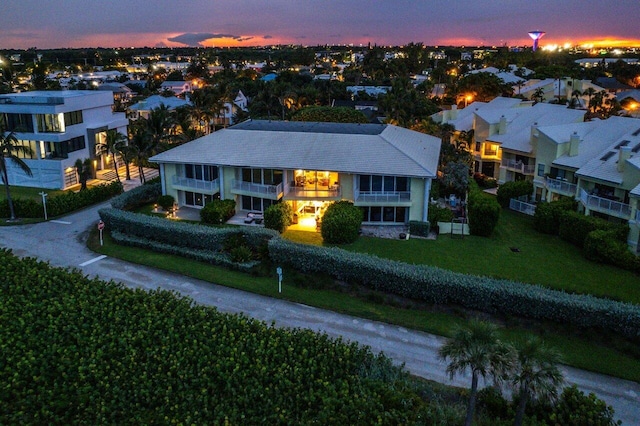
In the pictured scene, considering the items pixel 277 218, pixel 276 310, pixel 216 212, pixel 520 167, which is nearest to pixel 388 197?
pixel 277 218

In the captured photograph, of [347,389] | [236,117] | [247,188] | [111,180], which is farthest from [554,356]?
[236,117]

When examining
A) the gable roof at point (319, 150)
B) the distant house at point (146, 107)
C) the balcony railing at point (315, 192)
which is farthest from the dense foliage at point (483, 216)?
the distant house at point (146, 107)

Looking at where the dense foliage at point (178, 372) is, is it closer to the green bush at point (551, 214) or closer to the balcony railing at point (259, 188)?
the balcony railing at point (259, 188)

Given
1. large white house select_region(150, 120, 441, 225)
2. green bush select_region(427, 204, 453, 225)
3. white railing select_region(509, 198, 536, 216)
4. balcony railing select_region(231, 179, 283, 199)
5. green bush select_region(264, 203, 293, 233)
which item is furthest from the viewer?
white railing select_region(509, 198, 536, 216)

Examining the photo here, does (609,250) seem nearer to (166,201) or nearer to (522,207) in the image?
(522,207)

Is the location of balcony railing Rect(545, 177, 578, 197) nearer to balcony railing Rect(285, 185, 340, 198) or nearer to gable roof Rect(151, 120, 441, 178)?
gable roof Rect(151, 120, 441, 178)

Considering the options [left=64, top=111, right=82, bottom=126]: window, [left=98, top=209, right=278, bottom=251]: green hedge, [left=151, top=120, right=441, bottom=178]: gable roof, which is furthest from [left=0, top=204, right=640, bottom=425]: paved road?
[left=64, top=111, right=82, bottom=126]: window
